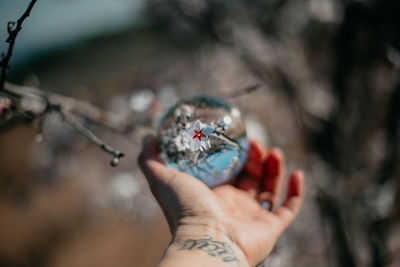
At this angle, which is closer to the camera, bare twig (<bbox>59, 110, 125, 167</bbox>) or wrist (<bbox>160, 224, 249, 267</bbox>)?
wrist (<bbox>160, 224, 249, 267</bbox>)

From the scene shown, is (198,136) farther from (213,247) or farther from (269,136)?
(269,136)

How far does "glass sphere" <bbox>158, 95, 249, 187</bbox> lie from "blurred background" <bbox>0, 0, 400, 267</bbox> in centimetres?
84

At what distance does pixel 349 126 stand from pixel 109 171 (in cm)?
645

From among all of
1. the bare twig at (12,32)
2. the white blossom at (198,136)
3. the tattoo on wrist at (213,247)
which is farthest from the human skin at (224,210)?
the bare twig at (12,32)

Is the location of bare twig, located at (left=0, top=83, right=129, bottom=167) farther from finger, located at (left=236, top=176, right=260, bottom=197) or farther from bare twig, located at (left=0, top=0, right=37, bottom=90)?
finger, located at (left=236, top=176, right=260, bottom=197)

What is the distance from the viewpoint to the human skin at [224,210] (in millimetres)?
1239

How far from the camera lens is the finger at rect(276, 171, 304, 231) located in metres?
1.77

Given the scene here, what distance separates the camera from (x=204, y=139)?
127 cm

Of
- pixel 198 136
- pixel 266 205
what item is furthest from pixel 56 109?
pixel 266 205

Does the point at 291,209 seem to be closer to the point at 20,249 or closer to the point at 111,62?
the point at 20,249

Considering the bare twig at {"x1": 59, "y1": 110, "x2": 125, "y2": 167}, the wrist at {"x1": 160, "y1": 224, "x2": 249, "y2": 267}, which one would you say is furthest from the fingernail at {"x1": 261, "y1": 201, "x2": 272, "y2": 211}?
the bare twig at {"x1": 59, "y1": 110, "x2": 125, "y2": 167}

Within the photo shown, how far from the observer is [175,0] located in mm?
3371

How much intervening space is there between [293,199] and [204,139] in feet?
3.19

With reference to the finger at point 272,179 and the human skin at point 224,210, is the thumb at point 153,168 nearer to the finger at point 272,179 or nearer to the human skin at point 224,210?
the human skin at point 224,210
